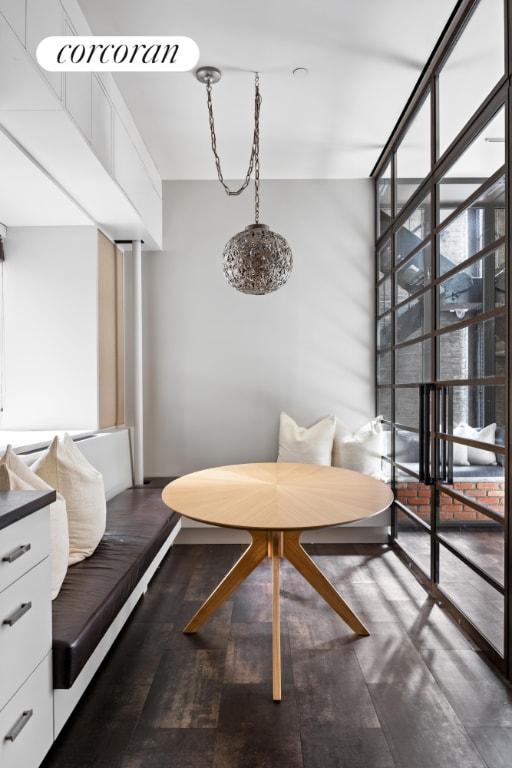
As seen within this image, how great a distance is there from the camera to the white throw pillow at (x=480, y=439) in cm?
199

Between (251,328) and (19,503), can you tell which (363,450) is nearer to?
(251,328)

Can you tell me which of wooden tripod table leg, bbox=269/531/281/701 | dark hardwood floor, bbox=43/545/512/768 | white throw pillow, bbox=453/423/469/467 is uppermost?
white throw pillow, bbox=453/423/469/467

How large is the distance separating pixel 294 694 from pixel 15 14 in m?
2.57

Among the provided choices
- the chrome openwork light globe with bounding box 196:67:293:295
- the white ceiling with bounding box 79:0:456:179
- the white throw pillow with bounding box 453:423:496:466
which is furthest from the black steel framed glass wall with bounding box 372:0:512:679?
the chrome openwork light globe with bounding box 196:67:293:295

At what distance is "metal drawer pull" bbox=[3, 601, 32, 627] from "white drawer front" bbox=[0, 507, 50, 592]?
0.08 meters

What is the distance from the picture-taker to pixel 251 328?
12.6 feet

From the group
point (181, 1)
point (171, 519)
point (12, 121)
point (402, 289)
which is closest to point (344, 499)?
point (171, 519)

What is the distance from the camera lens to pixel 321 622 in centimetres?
236

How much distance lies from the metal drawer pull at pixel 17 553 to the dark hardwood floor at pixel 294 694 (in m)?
0.71

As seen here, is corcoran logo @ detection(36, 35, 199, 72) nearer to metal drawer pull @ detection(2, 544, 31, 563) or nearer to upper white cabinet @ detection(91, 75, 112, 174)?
upper white cabinet @ detection(91, 75, 112, 174)

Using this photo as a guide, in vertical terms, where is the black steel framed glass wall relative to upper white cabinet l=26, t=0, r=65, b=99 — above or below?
below

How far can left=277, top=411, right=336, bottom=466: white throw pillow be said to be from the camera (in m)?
3.60

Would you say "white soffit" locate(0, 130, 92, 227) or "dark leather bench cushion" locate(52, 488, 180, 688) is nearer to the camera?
"dark leather bench cushion" locate(52, 488, 180, 688)

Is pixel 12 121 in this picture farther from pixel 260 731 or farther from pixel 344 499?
pixel 260 731
